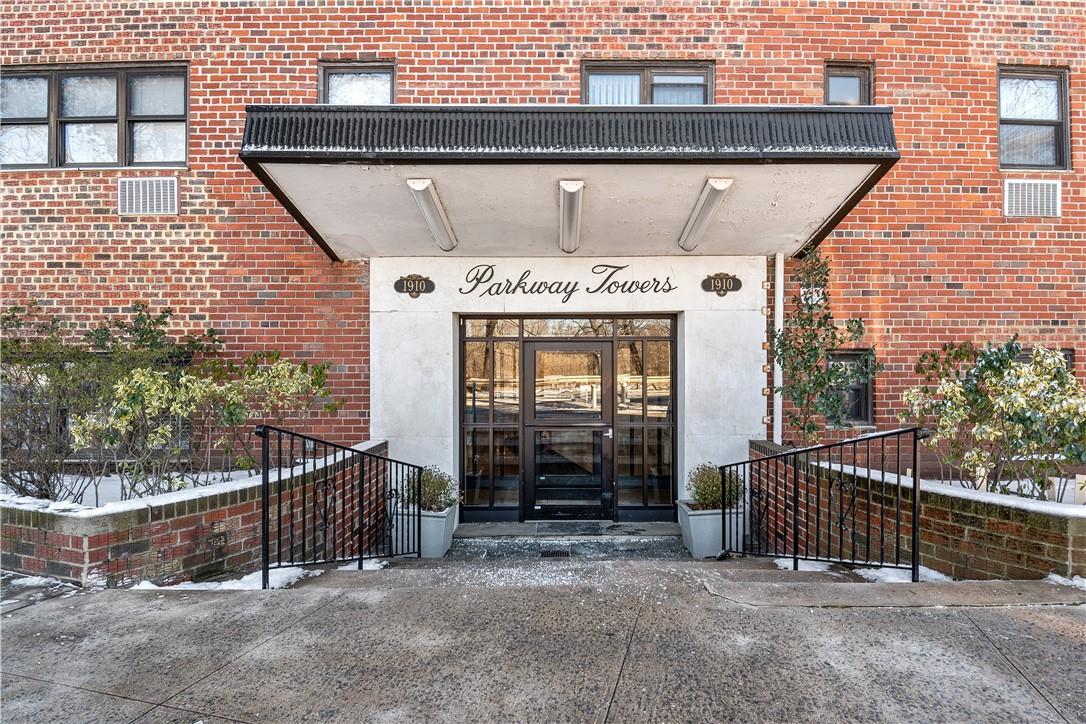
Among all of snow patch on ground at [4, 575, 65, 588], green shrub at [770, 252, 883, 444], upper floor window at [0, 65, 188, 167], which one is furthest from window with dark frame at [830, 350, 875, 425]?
upper floor window at [0, 65, 188, 167]

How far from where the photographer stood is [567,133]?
4.33 meters

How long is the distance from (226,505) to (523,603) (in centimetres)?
236

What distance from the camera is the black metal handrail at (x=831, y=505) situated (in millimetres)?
3867

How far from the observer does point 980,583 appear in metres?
3.24

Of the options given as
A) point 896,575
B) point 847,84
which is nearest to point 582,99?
point 847,84

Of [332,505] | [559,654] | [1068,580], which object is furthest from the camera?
[332,505]

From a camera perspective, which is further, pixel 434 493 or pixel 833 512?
pixel 434 493

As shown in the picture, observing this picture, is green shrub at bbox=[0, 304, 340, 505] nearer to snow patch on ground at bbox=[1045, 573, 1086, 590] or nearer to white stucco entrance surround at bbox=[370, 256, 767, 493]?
white stucco entrance surround at bbox=[370, 256, 767, 493]

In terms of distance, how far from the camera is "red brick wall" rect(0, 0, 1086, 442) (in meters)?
6.23

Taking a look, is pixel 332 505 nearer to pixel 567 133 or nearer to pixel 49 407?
pixel 49 407

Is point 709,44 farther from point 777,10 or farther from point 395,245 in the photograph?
point 395,245

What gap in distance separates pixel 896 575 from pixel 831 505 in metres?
0.65

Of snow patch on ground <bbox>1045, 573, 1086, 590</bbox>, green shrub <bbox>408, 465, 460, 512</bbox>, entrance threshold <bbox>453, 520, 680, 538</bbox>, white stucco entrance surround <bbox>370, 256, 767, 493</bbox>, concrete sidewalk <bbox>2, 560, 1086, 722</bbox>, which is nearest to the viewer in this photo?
concrete sidewalk <bbox>2, 560, 1086, 722</bbox>

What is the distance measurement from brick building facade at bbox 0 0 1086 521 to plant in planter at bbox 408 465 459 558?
133 centimetres
